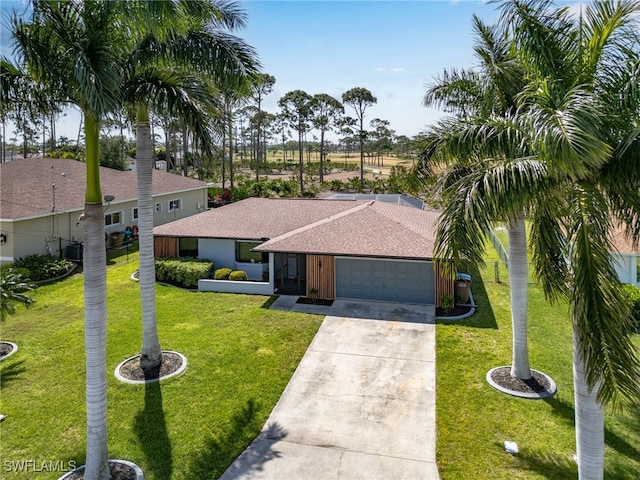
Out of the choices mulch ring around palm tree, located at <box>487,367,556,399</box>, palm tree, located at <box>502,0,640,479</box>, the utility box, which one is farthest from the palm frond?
the utility box

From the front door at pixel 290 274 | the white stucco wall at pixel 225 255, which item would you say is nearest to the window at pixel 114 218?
the white stucco wall at pixel 225 255

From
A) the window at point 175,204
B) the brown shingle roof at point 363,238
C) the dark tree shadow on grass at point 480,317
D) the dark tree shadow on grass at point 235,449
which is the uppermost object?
the window at point 175,204

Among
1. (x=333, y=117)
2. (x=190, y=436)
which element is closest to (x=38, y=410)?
(x=190, y=436)

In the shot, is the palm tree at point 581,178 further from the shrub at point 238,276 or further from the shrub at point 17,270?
the shrub at point 17,270

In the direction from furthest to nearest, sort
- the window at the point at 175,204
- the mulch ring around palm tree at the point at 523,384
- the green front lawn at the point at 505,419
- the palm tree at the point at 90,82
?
the window at the point at 175,204, the mulch ring around palm tree at the point at 523,384, the green front lawn at the point at 505,419, the palm tree at the point at 90,82

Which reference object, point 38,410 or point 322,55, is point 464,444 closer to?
point 38,410
